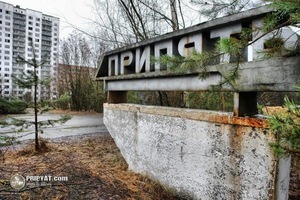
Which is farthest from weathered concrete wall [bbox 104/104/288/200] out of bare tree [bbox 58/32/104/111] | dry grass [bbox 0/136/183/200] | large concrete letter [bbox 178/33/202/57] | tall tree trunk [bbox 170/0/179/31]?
bare tree [bbox 58/32/104/111]

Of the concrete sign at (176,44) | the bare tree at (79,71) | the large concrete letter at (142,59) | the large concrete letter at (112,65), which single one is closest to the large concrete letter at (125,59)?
the concrete sign at (176,44)

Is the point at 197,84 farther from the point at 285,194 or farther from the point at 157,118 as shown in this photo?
the point at 285,194

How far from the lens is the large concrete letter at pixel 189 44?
88.7 inches

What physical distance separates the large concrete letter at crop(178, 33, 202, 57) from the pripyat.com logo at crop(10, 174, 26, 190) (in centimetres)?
236

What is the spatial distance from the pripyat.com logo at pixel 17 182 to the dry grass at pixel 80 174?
0.19 feet

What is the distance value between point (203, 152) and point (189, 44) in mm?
1115

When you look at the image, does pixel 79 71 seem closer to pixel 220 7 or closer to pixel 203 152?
pixel 220 7

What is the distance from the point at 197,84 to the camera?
7.43 ft

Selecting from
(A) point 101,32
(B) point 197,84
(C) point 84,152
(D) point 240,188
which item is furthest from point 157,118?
(A) point 101,32

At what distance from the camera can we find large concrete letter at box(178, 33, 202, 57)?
2252 millimetres

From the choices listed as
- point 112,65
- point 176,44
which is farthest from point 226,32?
point 112,65

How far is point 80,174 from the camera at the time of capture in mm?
2982

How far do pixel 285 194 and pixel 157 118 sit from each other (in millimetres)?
1466

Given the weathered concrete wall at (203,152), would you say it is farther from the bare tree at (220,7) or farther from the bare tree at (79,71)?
the bare tree at (79,71)
